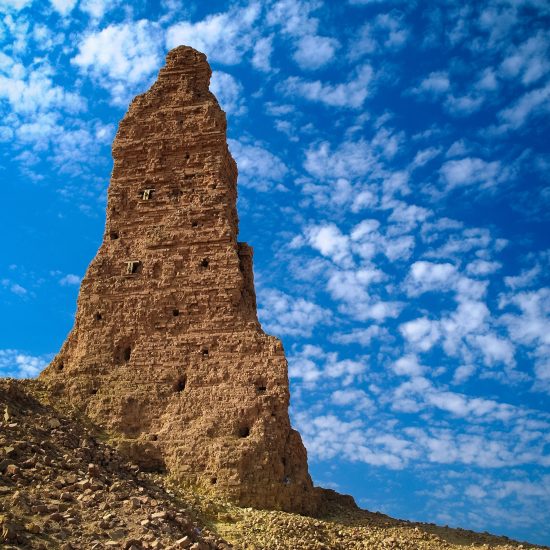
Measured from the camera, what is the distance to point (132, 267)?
20453 millimetres

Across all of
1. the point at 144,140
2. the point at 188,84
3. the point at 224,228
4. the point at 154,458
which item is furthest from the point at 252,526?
the point at 188,84

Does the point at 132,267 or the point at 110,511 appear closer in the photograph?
the point at 110,511

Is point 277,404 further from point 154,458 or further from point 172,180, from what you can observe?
point 172,180

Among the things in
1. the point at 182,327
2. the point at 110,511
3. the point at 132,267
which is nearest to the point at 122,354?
the point at 182,327

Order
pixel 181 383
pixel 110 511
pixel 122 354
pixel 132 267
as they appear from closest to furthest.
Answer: pixel 110 511, pixel 181 383, pixel 122 354, pixel 132 267

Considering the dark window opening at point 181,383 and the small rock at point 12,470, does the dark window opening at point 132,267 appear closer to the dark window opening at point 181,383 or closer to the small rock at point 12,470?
the dark window opening at point 181,383

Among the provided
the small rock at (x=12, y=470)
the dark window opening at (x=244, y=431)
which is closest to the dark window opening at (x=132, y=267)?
the dark window opening at (x=244, y=431)

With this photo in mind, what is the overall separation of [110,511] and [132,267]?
34.2 ft

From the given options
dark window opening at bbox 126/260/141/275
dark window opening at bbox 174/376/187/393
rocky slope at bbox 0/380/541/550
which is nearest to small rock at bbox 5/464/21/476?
rocky slope at bbox 0/380/541/550

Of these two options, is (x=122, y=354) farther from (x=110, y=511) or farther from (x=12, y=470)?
(x=110, y=511)

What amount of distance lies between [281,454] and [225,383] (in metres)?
2.45

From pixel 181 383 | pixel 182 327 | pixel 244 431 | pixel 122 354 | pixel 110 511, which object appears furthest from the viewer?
pixel 122 354

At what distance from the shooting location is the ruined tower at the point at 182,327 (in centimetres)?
1703

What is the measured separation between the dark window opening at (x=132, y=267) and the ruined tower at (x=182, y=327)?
0.14 ft
